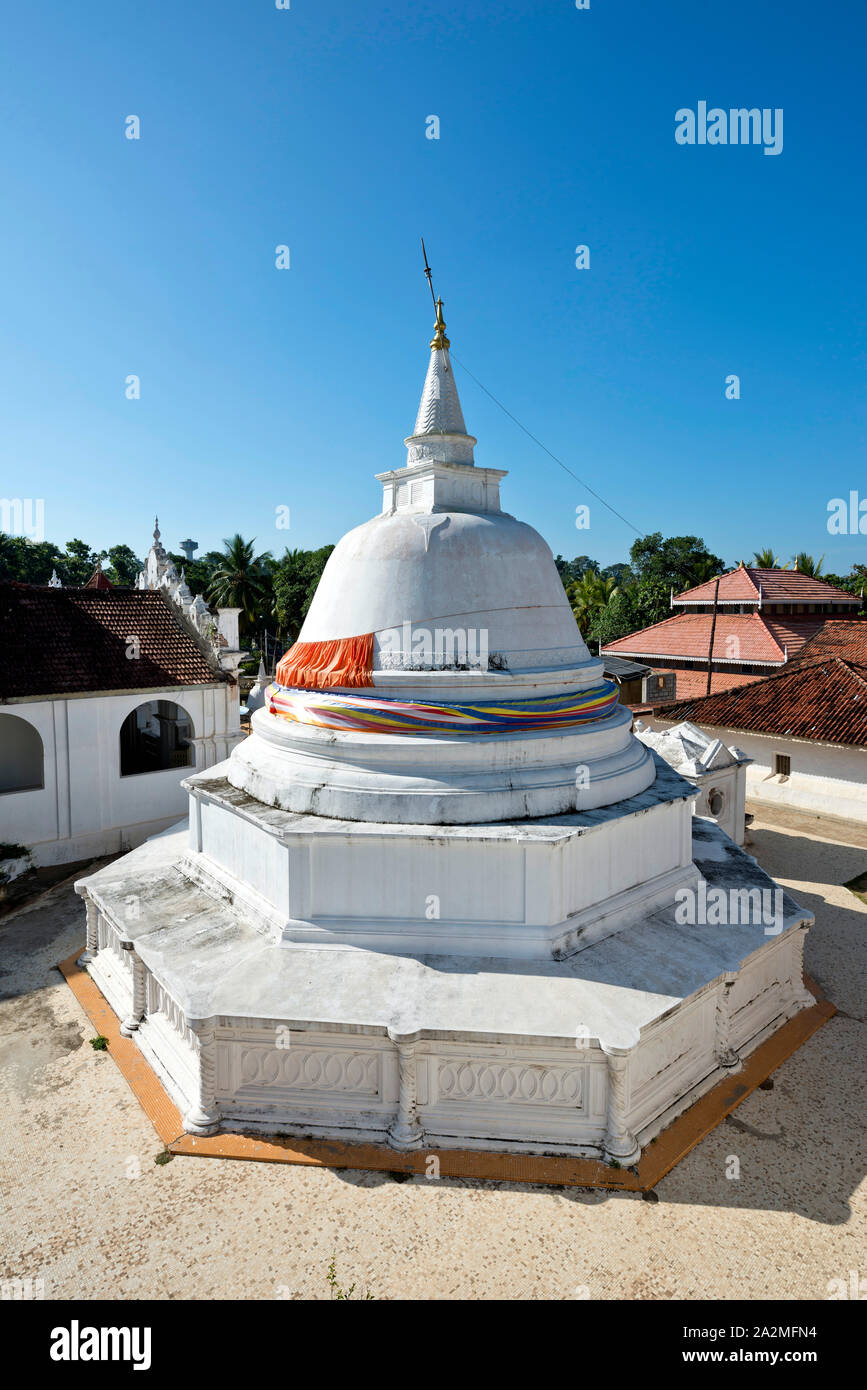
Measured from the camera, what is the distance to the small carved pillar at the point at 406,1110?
7.46 m

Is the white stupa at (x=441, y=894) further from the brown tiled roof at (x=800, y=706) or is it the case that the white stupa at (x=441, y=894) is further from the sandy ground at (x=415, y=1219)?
the brown tiled roof at (x=800, y=706)

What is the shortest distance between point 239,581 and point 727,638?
3067cm

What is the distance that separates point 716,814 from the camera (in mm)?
16094

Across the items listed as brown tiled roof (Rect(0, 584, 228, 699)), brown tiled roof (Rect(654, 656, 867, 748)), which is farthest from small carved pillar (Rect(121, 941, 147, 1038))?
brown tiled roof (Rect(654, 656, 867, 748))

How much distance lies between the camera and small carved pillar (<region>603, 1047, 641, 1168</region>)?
7.32 m

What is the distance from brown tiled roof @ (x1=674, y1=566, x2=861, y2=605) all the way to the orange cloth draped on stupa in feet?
86.4

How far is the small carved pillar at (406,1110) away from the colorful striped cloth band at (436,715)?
3879mm

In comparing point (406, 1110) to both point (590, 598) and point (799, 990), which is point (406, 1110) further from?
point (590, 598)

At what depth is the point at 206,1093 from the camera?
25.8 ft

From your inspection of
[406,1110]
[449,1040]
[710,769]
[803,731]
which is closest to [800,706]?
[803,731]

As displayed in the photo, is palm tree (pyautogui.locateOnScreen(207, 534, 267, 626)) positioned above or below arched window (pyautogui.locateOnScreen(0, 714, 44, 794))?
above

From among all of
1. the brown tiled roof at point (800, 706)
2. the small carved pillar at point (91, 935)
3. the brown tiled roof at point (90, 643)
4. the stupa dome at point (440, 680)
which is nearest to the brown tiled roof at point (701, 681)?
the brown tiled roof at point (800, 706)

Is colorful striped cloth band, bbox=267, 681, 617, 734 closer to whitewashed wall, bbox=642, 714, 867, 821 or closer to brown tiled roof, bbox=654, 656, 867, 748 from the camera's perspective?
whitewashed wall, bbox=642, 714, 867, 821

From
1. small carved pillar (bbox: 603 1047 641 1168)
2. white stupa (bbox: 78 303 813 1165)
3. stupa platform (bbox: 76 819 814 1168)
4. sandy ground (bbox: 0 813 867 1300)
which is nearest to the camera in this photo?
sandy ground (bbox: 0 813 867 1300)
